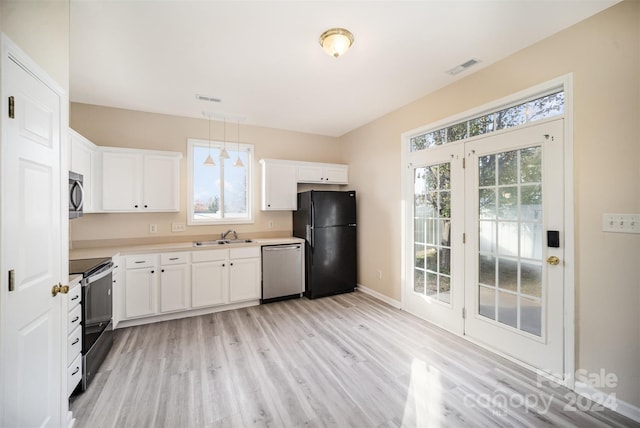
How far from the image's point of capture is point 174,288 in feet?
11.3

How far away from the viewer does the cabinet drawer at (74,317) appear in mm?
1917

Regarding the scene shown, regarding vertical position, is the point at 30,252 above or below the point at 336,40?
below

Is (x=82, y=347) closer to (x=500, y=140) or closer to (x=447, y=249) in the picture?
(x=447, y=249)

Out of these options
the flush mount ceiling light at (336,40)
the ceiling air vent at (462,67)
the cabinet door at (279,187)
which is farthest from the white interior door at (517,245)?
the cabinet door at (279,187)

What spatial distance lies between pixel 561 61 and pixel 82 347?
14.3ft

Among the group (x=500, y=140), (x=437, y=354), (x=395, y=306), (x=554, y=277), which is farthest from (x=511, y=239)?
(x=395, y=306)

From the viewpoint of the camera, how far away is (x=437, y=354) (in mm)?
2592

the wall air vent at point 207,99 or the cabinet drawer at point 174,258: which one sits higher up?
the wall air vent at point 207,99

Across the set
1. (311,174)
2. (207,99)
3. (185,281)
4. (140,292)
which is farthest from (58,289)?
(311,174)

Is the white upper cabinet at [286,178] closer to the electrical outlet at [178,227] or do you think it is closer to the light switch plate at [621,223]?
the electrical outlet at [178,227]

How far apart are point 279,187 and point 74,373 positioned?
10.3 feet

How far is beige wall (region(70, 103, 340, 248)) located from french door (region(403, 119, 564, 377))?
236 centimetres

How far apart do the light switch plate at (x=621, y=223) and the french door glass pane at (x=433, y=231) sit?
1.29 m

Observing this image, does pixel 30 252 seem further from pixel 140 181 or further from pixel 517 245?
pixel 517 245
